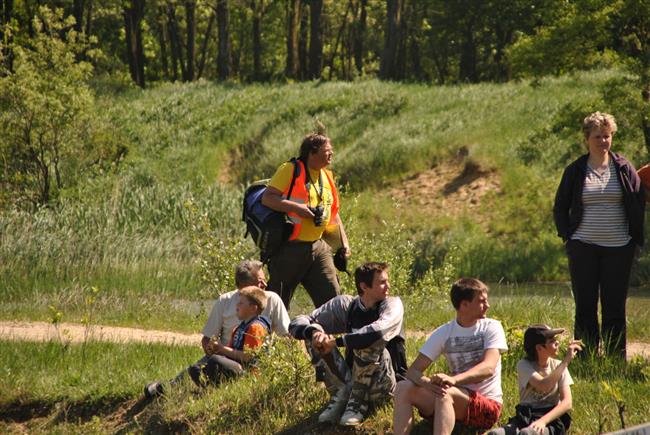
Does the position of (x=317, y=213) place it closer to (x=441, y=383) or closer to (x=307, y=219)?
(x=307, y=219)

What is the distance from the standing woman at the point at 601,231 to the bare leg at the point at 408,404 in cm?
215

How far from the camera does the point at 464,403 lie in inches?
282

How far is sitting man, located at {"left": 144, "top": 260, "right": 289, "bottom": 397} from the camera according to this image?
8.99m

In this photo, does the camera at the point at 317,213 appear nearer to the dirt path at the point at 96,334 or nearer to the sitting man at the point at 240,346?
the sitting man at the point at 240,346

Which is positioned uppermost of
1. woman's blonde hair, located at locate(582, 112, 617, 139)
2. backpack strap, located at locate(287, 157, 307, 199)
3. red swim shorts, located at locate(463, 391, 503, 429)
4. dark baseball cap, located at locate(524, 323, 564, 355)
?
woman's blonde hair, located at locate(582, 112, 617, 139)

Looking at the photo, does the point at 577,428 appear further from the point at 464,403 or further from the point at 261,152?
the point at 261,152

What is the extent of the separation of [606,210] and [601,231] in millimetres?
163

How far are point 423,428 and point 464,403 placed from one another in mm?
552

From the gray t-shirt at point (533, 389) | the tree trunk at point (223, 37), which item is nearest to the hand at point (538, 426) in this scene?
the gray t-shirt at point (533, 389)

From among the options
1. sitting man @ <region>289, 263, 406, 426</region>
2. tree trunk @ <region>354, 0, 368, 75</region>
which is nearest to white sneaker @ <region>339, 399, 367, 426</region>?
sitting man @ <region>289, 263, 406, 426</region>

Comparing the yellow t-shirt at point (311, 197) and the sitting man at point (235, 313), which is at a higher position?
the yellow t-shirt at point (311, 197)

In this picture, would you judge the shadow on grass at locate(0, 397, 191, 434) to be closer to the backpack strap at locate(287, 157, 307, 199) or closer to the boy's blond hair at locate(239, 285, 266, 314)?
the boy's blond hair at locate(239, 285, 266, 314)

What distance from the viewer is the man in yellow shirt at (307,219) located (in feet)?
30.6

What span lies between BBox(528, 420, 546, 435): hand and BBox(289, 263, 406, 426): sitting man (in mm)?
1149
